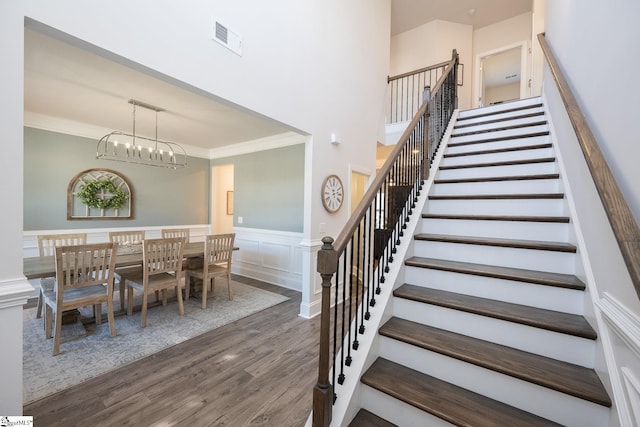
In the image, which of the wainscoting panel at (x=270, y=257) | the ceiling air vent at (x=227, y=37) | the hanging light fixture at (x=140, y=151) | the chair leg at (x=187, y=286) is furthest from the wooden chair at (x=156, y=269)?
the ceiling air vent at (x=227, y=37)

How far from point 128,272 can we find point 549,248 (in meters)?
4.32

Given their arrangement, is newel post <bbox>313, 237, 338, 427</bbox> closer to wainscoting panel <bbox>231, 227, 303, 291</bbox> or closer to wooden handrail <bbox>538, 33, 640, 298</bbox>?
wooden handrail <bbox>538, 33, 640, 298</bbox>

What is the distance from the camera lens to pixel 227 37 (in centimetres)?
233

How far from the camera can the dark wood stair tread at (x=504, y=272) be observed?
4.78 feet

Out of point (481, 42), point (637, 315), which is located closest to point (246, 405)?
point (637, 315)

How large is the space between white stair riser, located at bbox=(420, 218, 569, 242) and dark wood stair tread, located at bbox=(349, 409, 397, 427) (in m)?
1.44

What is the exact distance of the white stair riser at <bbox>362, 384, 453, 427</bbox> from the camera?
1281 mm

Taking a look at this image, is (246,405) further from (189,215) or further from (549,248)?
(189,215)

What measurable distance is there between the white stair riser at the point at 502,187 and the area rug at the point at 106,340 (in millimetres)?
2731

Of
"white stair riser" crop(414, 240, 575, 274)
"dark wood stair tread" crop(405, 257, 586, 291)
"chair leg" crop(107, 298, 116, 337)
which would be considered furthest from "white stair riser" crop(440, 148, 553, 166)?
"chair leg" crop(107, 298, 116, 337)

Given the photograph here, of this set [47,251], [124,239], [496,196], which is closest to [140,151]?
[124,239]

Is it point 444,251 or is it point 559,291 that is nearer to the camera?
point 559,291

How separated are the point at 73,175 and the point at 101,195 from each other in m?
0.46

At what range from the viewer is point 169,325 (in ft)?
9.75
